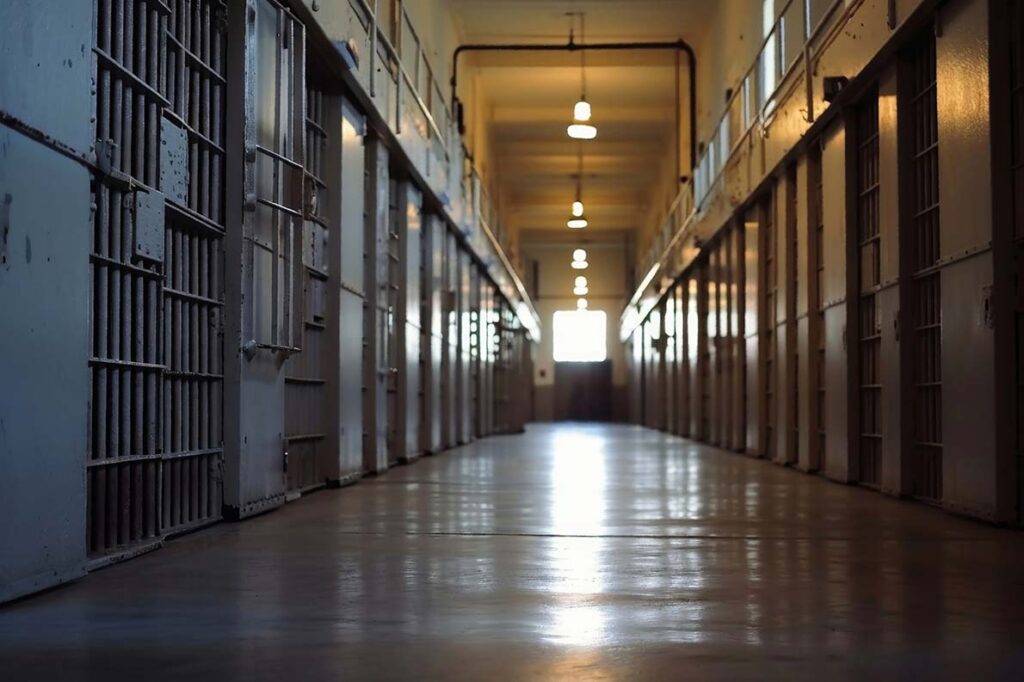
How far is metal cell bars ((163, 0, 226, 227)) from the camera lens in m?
8.48

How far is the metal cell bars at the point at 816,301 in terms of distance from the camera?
16.5m

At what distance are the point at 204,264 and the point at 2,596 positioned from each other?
4144mm

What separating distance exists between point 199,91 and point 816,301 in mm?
10009

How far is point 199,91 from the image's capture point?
912 centimetres

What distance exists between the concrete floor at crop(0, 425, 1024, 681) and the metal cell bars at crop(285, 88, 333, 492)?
1760mm

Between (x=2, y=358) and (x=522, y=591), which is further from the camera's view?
(x=522, y=591)

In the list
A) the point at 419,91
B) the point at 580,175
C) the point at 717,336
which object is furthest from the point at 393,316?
the point at 580,175

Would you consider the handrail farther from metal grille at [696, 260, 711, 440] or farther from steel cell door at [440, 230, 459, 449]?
steel cell door at [440, 230, 459, 449]

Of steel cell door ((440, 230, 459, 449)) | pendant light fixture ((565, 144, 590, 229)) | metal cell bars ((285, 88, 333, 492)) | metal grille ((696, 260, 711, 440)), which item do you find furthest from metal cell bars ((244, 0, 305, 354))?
pendant light fixture ((565, 144, 590, 229))

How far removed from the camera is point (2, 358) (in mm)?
5391

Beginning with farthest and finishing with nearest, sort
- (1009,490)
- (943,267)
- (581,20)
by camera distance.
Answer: (581,20), (943,267), (1009,490)

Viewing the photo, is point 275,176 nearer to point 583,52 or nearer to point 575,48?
point 575,48

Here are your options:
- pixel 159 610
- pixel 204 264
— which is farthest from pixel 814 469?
pixel 159 610

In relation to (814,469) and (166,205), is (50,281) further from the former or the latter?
(814,469)
